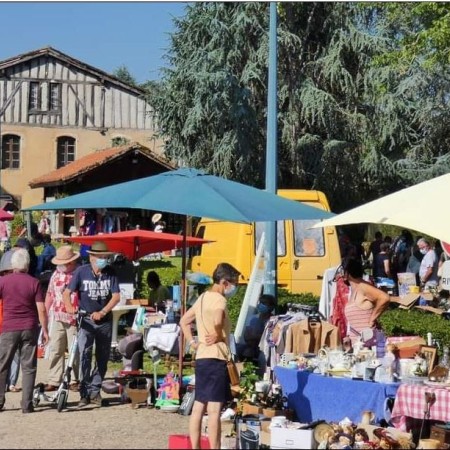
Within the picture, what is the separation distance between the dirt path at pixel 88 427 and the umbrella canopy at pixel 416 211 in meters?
2.76

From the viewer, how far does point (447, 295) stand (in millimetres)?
16516

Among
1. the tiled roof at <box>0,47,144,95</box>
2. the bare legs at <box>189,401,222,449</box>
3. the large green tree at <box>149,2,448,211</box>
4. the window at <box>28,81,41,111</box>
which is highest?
the tiled roof at <box>0,47,144,95</box>

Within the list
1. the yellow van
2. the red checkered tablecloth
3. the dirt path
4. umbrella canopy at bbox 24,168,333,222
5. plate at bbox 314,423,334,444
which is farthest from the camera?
the yellow van

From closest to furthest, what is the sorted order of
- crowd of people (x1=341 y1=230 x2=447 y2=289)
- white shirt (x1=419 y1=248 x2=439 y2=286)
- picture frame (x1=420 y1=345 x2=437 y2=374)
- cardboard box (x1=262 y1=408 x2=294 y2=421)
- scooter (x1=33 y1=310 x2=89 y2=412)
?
1. picture frame (x1=420 y1=345 x2=437 y2=374)
2. cardboard box (x1=262 y1=408 x2=294 y2=421)
3. scooter (x1=33 y1=310 x2=89 y2=412)
4. white shirt (x1=419 y1=248 x2=439 y2=286)
5. crowd of people (x1=341 y1=230 x2=447 y2=289)

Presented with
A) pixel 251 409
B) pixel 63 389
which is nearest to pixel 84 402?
pixel 63 389

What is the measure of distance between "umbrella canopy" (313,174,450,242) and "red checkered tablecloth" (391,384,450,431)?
152 centimetres

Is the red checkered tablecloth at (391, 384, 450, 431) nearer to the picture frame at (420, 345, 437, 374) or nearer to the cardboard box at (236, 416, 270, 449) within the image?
the picture frame at (420, 345, 437, 374)

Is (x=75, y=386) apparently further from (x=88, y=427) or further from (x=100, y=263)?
(x=88, y=427)

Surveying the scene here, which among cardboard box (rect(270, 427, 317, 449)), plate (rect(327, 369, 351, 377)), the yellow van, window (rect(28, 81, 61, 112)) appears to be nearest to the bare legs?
cardboard box (rect(270, 427, 317, 449))

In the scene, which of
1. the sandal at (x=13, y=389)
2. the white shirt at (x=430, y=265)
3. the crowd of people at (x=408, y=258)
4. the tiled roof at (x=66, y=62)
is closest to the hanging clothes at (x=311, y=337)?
the sandal at (x=13, y=389)

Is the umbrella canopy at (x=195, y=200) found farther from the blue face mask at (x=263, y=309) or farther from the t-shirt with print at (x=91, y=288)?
the blue face mask at (x=263, y=309)

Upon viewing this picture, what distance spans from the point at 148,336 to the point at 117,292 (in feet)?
3.92

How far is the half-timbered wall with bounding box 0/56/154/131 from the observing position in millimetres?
47000

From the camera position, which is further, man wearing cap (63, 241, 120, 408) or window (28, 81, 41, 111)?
window (28, 81, 41, 111)
